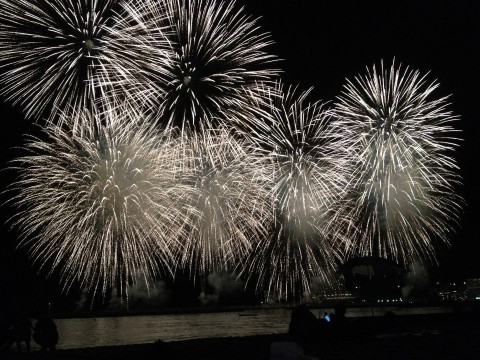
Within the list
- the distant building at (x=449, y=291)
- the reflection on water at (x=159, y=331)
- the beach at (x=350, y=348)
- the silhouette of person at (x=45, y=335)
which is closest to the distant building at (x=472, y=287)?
the distant building at (x=449, y=291)

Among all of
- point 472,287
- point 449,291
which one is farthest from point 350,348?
point 449,291

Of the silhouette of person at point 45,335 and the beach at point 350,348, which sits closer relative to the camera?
the beach at point 350,348

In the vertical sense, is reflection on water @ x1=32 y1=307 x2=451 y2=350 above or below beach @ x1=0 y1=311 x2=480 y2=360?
→ above

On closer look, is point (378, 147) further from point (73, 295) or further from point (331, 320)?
point (73, 295)

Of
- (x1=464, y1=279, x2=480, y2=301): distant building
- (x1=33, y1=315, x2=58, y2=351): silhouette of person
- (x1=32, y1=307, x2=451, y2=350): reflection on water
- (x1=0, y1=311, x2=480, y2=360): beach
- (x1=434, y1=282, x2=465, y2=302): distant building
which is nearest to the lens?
(x1=0, y1=311, x2=480, y2=360): beach

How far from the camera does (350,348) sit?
14.0 meters

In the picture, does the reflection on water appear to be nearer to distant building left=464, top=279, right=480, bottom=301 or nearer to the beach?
the beach

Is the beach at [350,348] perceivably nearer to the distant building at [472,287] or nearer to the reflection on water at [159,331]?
the reflection on water at [159,331]

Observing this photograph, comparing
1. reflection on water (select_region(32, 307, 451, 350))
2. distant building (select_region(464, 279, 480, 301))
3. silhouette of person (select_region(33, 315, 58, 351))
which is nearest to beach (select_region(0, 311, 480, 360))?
silhouette of person (select_region(33, 315, 58, 351))

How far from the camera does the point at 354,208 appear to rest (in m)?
33.6

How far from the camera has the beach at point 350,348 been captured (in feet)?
42.3

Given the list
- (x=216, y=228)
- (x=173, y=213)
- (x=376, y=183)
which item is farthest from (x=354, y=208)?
(x=173, y=213)

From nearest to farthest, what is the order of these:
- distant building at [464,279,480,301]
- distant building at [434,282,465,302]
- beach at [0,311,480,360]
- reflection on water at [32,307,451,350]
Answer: beach at [0,311,480,360] < reflection on water at [32,307,451,350] < distant building at [464,279,480,301] < distant building at [434,282,465,302]

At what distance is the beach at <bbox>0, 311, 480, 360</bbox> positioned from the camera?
12906 mm
